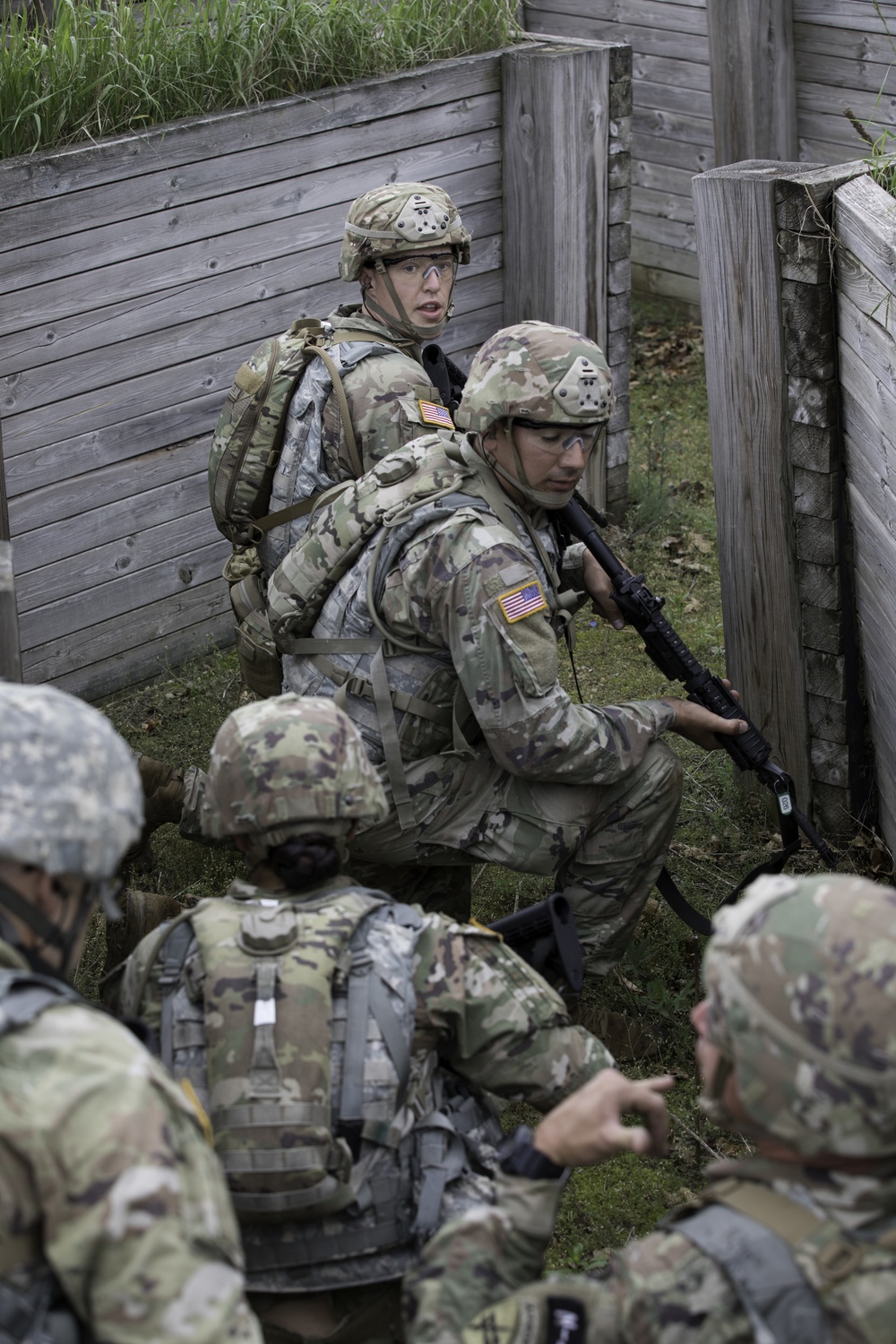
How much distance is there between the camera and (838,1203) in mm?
1836

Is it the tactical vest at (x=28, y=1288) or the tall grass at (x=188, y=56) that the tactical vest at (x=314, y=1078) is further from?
the tall grass at (x=188, y=56)

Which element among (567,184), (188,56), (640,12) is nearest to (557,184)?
(567,184)

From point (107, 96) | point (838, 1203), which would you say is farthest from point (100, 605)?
point (838, 1203)

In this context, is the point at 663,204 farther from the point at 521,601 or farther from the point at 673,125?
the point at 521,601

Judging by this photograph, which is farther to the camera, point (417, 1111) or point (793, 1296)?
point (417, 1111)

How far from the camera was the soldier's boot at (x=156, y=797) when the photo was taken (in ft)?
16.1

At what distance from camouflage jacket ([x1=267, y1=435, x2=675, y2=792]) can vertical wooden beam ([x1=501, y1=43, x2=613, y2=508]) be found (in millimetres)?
3175

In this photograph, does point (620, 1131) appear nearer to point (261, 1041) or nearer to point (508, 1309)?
point (508, 1309)

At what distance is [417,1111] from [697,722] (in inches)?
77.6

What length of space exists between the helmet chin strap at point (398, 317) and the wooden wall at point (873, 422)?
1.46 m

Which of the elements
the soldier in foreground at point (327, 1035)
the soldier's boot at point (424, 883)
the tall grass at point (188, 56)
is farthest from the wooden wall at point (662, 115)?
the soldier in foreground at point (327, 1035)

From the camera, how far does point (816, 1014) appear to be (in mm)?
1780

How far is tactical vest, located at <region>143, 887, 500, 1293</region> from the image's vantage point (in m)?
2.45

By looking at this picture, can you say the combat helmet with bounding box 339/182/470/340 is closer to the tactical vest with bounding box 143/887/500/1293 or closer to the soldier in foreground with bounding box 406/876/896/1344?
the tactical vest with bounding box 143/887/500/1293
